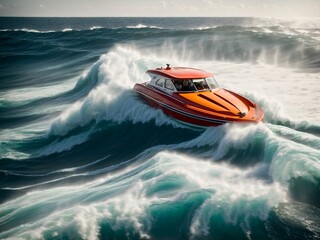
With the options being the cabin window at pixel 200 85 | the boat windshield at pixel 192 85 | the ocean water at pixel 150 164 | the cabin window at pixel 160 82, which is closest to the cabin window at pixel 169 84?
the boat windshield at pixel 192 85

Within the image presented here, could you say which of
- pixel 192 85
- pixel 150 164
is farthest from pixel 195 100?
pixel 150 164

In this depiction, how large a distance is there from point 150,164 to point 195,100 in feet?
11.1

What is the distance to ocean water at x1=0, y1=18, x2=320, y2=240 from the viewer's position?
6129 millimetres

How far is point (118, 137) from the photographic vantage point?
494 inches

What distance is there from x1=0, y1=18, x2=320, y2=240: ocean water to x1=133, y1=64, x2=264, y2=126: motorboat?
38 centimetres

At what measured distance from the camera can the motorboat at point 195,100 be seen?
405 inches

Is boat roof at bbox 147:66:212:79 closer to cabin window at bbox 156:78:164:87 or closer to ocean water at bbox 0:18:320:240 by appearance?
cabin window at bbox 156:78:164:87

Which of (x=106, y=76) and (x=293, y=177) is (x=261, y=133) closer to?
(x=293, y=177)

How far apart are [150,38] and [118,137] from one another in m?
33.9

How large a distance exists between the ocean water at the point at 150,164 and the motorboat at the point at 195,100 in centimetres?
38

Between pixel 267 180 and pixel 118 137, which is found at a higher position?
pixel 267 180

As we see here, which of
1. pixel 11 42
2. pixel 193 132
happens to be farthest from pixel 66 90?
pixel 11 42

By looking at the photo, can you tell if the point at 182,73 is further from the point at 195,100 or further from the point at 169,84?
the point at 195,100

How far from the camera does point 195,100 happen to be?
37.0 ft
